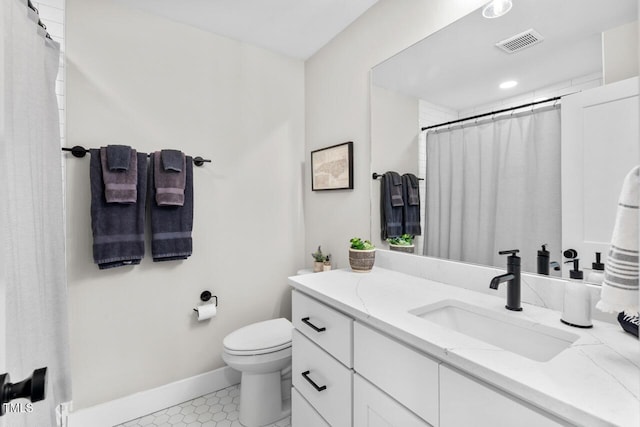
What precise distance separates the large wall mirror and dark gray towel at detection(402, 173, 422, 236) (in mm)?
47

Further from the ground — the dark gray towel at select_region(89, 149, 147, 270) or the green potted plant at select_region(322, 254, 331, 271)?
the dark gray towel at select_region(89, 149, 147, 270)

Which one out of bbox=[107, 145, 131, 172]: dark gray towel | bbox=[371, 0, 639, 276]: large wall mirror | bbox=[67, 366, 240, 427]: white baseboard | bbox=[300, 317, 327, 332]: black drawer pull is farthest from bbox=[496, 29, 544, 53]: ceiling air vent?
bbox=[67, 366, 240, 427]: white baseboard

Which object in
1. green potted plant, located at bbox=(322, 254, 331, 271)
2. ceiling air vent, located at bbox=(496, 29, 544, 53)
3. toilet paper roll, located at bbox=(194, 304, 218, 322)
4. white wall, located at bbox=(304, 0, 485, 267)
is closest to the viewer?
ceiling air vent, located at bbox=(496, 29, 544, 53)

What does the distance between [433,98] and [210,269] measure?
1.74 metres

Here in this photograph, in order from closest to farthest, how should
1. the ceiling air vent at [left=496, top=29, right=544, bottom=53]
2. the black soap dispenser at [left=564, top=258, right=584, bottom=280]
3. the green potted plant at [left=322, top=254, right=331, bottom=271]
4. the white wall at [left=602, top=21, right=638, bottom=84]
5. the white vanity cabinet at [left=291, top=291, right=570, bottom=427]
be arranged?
the white vanity cabinet at [left=291, top=291, right=570, bottom=427] < the white wall at [left=602, top=21, right=638, bottom=84] < the black soap dispenser at [left=564, top=258, right=584, bottom=280] < the ceiling air vent at [left=496, top=29, right=544, bottom=53] < the green potted plant at [left=322, top=254, right=331, bottom=271]

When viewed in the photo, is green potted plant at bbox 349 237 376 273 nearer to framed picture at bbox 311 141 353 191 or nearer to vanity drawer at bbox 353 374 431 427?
framed picture at bbox 311 141 353 191

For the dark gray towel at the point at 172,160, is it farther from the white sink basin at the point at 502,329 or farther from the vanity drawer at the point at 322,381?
the white sink basin at the point at 502,329

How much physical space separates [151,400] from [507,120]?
8.02 ft

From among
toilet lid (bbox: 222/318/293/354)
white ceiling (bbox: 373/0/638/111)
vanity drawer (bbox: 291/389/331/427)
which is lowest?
vanity drawer (bbox: 291/389/331/427)

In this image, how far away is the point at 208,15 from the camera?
1873 millimetres

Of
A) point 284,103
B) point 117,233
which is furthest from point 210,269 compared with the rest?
point 284,103

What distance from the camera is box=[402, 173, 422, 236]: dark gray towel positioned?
1.59 m

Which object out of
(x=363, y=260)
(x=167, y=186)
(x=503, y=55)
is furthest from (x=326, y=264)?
(x=503, y=55)

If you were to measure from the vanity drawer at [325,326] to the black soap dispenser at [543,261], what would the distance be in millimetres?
738
